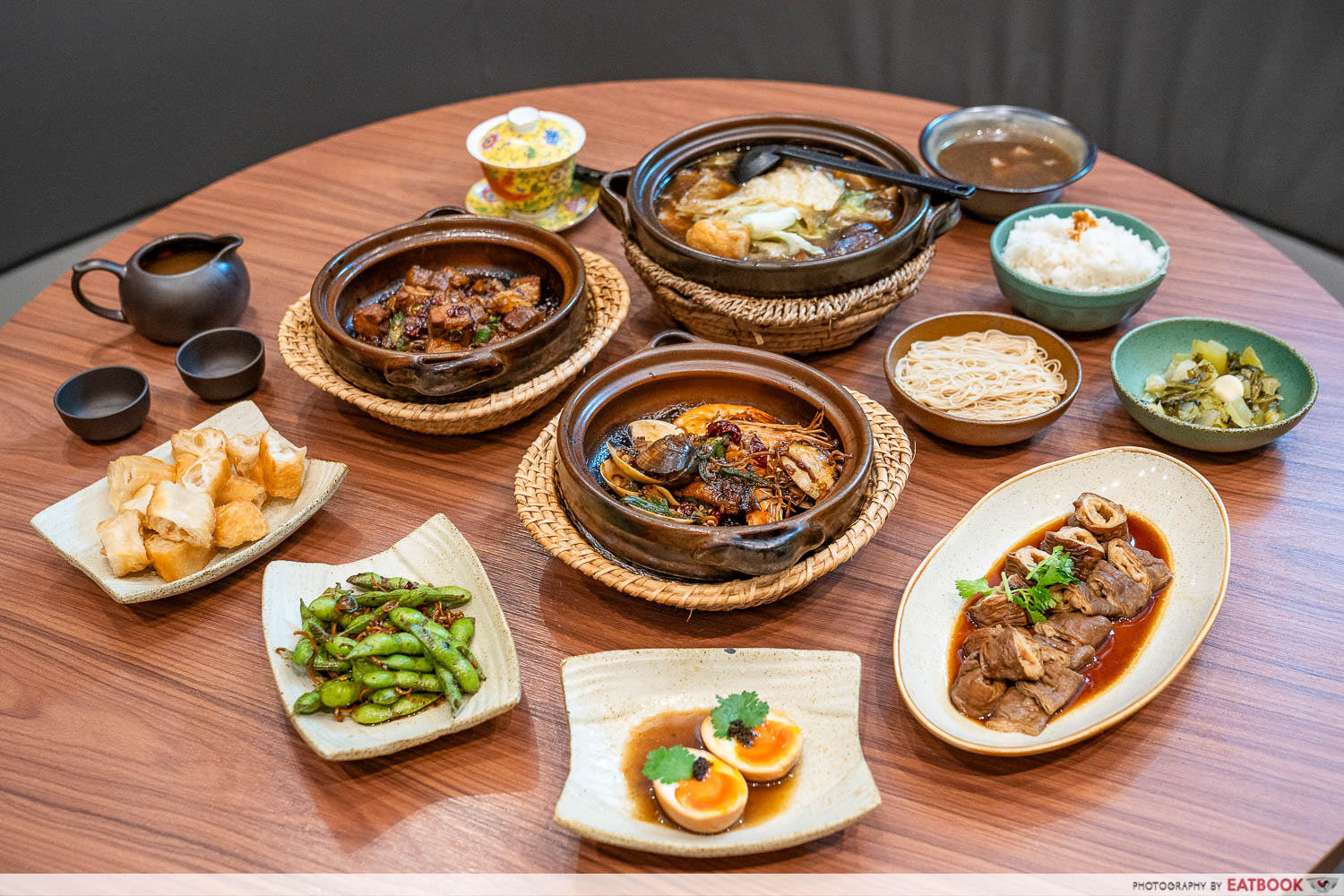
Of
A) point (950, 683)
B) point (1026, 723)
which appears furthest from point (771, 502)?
point (1026, 723)

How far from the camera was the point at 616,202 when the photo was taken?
280cm

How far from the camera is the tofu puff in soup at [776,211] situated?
8.66 feet

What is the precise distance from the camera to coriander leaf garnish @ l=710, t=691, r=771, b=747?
1.76 metres

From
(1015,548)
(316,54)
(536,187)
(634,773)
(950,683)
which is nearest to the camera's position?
(634,773)

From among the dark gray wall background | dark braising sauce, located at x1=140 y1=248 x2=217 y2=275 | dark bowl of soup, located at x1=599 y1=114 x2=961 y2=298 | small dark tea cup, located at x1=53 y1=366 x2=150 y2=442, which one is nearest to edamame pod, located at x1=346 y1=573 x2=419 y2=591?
small dark tea cup, located at x1=53 y1=366 x2=150 y2=442

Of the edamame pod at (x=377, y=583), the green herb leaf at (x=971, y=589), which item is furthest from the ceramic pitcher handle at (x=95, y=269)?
the green herb leaf at (x=971, y=589)

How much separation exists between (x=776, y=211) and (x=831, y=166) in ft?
0.88

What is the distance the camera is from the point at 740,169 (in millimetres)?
2949

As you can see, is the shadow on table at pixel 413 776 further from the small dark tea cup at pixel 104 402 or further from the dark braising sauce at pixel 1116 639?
the small dark tea cup at pixel 104 402

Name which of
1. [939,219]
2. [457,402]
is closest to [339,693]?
[457,402]

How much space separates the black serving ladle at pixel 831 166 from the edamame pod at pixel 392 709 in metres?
1.82

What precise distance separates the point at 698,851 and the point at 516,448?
1268 millimetres

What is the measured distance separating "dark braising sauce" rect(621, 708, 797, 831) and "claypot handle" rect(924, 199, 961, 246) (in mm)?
1512

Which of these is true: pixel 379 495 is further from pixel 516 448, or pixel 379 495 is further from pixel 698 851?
pixel 698 851
